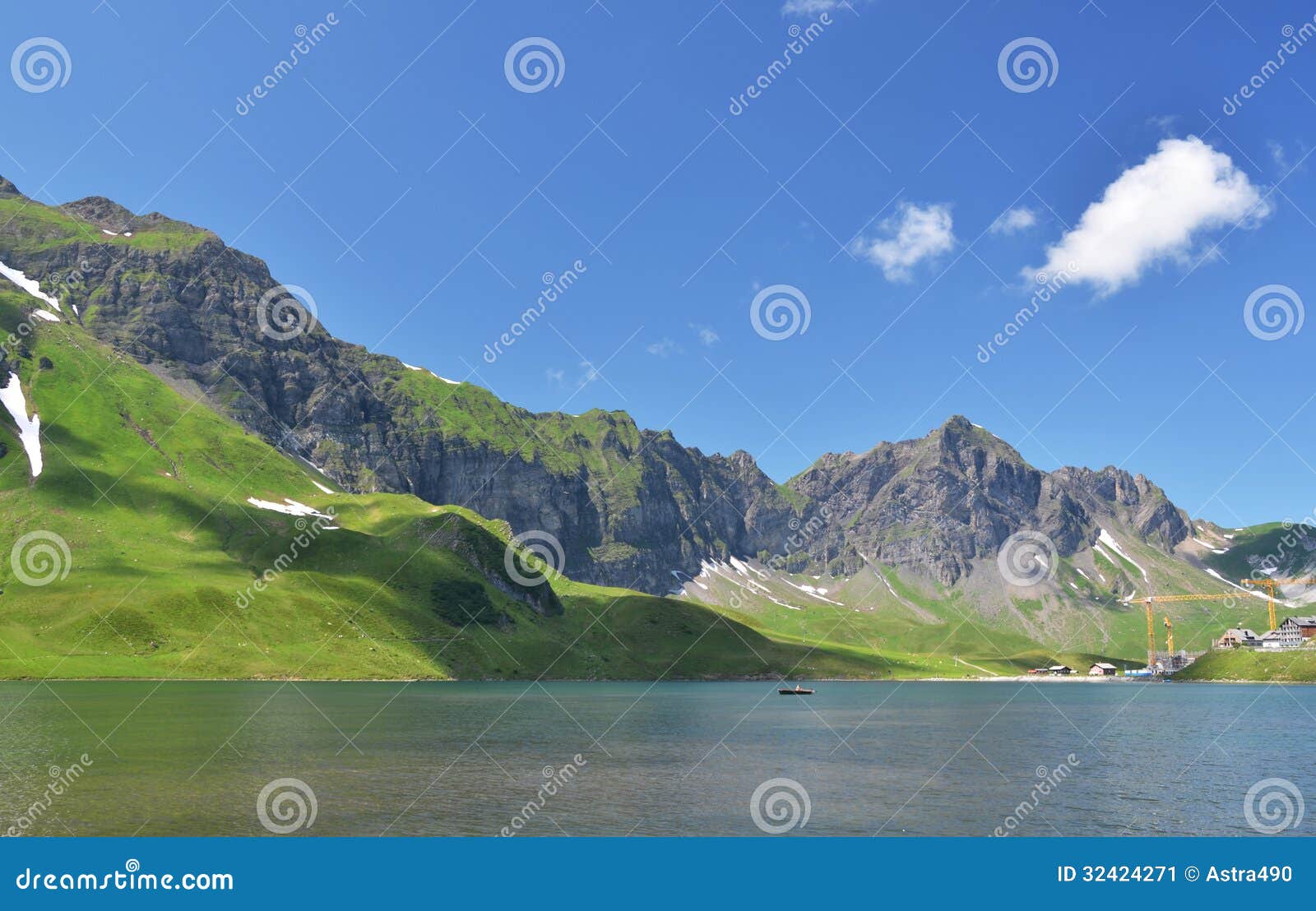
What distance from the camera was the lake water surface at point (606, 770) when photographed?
167ft

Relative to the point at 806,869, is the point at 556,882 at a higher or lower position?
lower

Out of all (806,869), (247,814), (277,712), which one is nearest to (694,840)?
(806,869)

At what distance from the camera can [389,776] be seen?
66.2 metres

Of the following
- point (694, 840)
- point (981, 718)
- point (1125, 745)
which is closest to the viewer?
point (694, 840)

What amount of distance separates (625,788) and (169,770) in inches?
1412

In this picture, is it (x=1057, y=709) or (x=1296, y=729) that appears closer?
(x=1296, y=729)

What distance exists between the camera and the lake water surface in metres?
51.0

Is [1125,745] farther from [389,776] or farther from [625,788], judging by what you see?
[389,776]

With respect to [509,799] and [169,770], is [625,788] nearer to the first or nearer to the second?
[509,799]

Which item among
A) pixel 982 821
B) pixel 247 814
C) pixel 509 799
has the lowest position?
pixel 247 814

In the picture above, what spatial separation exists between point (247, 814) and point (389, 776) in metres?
17.8

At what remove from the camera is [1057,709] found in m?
191

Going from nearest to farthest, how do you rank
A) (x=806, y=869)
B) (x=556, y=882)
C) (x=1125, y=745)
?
(x=556, y=882) → (x=806, y=869) → (x=1125, y=745)

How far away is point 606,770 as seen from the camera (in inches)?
2908
